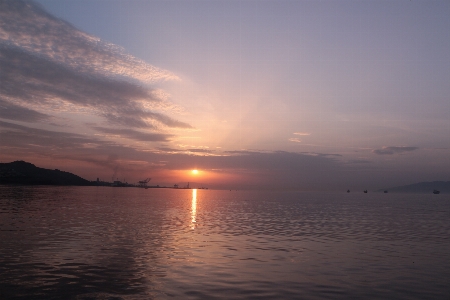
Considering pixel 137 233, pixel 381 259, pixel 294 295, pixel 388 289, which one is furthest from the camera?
pixel 137 233

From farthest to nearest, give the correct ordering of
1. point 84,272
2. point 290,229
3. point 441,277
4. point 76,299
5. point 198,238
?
point 290,229, point 198,238, point 441,277, point 84,272, point 76,299

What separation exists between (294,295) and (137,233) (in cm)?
2315

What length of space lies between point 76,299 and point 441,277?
2104cm

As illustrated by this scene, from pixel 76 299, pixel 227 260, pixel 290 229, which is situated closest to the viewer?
pixel 76 299

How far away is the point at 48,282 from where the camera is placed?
1825 centimetres

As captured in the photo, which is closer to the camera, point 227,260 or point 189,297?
point 189,297

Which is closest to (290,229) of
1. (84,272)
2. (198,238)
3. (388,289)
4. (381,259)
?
(198,238)

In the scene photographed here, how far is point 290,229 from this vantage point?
141ft

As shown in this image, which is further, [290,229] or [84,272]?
[290,229]

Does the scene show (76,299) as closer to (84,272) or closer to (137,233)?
(84,272)

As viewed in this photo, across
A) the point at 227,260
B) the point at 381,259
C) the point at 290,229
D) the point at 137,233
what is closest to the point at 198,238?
the point at 137,233

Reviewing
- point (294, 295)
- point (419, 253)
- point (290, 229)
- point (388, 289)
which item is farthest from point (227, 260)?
point (290, 229)

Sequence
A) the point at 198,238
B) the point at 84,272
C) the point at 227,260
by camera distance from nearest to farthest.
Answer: the point at 84,272
the point at 227,260
the point at 198,238

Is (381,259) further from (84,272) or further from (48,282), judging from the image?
(48,282)
